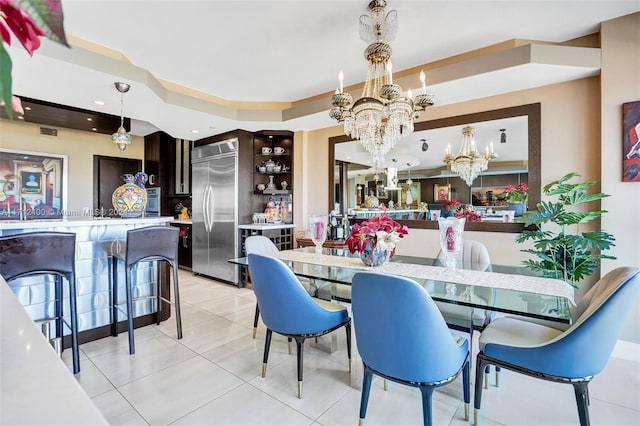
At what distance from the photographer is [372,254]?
2207 millimetres

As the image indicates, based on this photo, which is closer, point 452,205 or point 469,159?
point 469,159

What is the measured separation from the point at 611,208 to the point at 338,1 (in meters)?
2.74

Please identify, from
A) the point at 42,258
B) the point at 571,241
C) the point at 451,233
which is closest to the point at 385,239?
the point at 451,233

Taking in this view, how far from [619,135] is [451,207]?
152cm

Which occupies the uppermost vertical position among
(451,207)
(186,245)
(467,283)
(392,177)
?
(392,177)

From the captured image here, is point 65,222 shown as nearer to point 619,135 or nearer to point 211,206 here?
point 211,206

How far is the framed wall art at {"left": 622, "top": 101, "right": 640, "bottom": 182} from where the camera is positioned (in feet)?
8.02

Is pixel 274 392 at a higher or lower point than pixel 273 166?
lower

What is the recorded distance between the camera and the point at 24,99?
355 centimetres

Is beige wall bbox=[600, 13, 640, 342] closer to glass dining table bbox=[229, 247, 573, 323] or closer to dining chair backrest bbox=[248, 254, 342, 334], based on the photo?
glass dining table bbox=[229, 247, 573, 323]

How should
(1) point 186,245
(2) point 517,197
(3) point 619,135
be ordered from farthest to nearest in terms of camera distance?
(1) point 186,245 → (2) point 517,197 → (3) point 619,135

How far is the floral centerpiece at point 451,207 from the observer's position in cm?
355

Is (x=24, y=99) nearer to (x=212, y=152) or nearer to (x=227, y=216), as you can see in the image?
(x=212, y=152)

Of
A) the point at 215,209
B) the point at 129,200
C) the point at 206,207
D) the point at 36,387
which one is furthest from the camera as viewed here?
the point at 206,207
